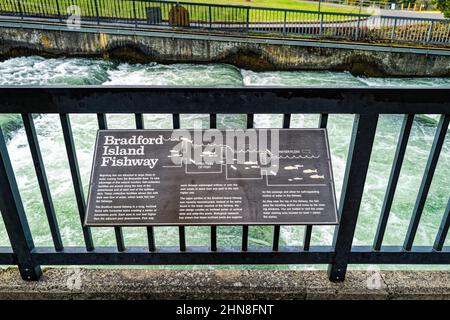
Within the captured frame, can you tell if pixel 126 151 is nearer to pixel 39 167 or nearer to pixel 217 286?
pixel 39 167

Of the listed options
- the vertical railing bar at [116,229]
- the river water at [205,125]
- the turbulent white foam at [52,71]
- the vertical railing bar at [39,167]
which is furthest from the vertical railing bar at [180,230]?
the turbulent white foam at [52,71]

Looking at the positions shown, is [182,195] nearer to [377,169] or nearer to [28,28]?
[377,169]

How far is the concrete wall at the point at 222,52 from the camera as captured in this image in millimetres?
18000

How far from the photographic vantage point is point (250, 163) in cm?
216

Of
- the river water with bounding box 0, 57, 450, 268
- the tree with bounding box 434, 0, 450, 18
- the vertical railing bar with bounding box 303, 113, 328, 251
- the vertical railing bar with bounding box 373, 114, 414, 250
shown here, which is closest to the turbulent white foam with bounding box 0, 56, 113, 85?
the river water with bounding box 0, 57, 450, 268

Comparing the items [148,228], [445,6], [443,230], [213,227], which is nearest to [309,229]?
[213,227]

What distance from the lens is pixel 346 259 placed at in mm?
2492

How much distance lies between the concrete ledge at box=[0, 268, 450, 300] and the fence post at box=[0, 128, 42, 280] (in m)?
0.13

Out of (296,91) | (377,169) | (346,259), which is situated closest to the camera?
(296,91)

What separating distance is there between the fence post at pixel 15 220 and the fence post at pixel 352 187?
72.5 inches

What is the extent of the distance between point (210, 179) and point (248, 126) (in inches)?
13.9

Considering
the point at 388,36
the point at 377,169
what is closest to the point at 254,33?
the point at 388,36

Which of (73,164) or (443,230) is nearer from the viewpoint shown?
(73,164)
